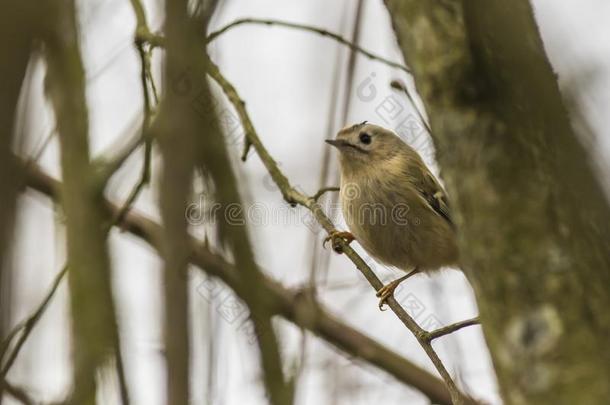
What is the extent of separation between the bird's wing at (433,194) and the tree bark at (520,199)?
11.6 ft

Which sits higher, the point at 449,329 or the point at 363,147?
the point at 363,147

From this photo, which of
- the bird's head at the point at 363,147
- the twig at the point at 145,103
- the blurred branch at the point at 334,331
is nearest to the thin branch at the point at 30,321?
the twig at the point at 145,103

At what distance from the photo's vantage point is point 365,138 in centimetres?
540

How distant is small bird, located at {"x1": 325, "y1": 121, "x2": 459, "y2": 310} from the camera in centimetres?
495

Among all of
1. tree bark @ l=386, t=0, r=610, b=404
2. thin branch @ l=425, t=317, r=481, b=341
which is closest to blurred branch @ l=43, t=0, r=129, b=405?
tree bark @ l=386, t=0, r=610, b=404

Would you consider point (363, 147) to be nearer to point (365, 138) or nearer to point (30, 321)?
point (365, 138)

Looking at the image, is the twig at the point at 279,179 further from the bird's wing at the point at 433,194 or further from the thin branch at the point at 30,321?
the bird's wing at the point at 433,194

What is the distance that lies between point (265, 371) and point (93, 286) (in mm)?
549

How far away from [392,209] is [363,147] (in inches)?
18.5

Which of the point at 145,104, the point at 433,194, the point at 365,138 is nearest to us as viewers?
the point at 145,104

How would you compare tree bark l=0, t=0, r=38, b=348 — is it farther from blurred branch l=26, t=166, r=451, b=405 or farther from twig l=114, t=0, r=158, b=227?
blurred branch l=26, t=166, r=451, b=405

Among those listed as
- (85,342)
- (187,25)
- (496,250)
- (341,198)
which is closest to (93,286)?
(85,342)

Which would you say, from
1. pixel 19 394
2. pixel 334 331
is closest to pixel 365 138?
pixel 334 331

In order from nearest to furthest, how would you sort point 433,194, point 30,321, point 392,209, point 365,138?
1. point 30,321
2. point 392,209
3. point 433,194
4. point 365,138
